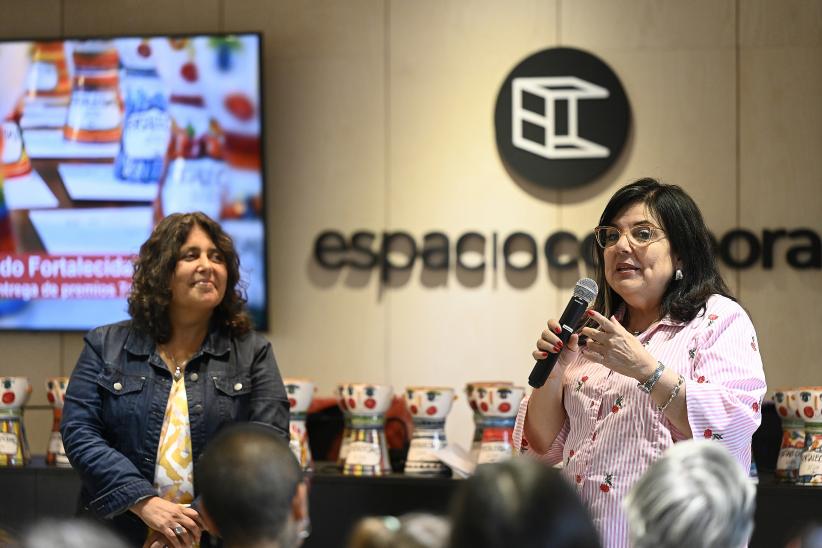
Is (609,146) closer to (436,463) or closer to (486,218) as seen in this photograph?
(486,218)

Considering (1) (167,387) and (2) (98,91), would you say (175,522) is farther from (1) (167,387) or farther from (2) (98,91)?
(2) (98,91)

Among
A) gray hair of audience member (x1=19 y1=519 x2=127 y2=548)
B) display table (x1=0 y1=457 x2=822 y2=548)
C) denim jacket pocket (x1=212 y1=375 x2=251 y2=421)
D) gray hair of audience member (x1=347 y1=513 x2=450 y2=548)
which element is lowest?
display table (x1=0 y1=457 x2=822 y2=548)

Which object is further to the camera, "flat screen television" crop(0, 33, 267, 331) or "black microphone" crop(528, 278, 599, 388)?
"flat screen television" crop(0, 33, 267, 331)

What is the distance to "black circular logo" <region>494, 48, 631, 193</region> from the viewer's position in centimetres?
456

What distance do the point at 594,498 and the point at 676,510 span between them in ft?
3.62

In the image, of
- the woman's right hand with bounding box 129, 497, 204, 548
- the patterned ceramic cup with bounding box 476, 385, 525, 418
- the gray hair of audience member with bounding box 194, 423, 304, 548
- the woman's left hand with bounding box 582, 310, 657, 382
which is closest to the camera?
the gray hair of audience member with bounding box 194, 423, 304, 548

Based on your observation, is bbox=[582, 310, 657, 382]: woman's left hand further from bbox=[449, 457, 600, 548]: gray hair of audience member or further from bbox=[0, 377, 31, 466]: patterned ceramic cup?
bbox=[0, 377, 31, 466]: patterned ceramic cup

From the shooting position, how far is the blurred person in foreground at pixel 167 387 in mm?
2617

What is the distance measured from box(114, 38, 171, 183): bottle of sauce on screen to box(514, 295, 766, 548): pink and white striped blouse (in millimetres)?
2826

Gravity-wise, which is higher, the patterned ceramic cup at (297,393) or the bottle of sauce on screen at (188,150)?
the bottle of sauce on screen at (188,150)

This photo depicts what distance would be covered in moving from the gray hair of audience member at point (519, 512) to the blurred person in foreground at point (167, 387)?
163 centimetres

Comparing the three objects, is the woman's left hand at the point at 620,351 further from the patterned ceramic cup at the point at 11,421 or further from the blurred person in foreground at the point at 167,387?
the patterned ceramic cup at the point at 11,421

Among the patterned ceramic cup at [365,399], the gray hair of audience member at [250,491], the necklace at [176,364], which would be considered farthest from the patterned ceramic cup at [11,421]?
the gray hair of audience member at [250,491]

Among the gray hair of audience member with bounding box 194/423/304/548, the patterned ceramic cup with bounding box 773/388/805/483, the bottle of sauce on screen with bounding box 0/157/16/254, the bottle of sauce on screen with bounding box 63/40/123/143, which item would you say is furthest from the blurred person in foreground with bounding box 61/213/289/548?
the bottle of sauce on screen with bounding box 0/157/16/254
